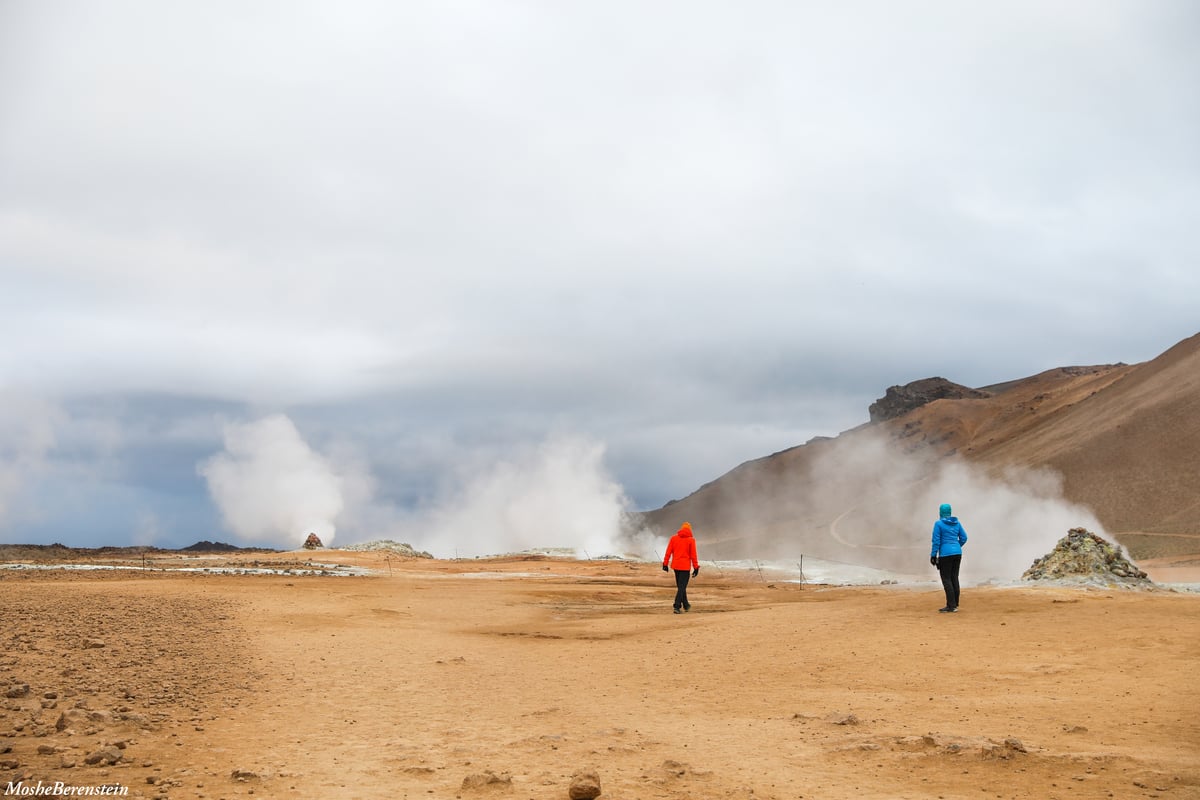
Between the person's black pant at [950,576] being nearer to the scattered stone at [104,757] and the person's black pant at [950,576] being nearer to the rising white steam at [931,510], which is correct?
the scattered stone at [104,757]

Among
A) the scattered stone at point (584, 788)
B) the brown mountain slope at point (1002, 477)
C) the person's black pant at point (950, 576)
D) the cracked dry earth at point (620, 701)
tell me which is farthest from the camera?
the brown mountain slope at point (1002, 477)

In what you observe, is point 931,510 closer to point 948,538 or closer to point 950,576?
point 948,538

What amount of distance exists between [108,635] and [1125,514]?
72.0m

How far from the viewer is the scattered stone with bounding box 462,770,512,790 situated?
6.41 m

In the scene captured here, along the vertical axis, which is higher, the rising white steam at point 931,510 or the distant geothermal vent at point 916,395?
the distant geothermal vent at point 916,395

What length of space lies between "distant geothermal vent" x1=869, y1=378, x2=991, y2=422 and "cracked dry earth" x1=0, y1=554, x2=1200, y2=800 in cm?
13515
